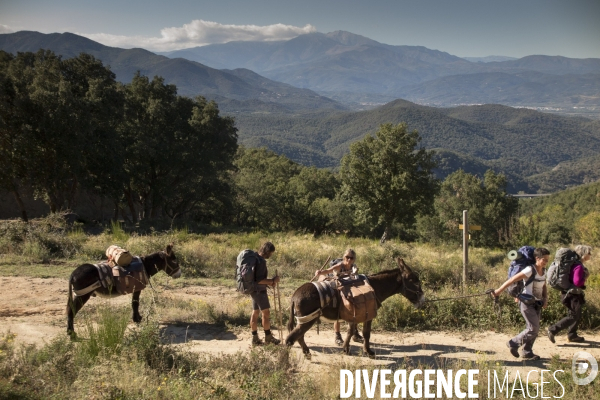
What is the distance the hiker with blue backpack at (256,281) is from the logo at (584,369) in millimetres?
4352

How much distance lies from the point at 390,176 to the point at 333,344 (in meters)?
19.8

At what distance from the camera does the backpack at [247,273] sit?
680cm

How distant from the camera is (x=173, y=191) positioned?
2781 cm

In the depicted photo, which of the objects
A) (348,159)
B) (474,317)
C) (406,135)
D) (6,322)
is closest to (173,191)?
(348,159)

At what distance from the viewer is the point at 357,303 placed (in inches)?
251

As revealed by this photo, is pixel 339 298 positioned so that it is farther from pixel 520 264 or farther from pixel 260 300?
pixel 520 264

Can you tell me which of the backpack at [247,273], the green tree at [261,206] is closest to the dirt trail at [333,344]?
the backpack at [247,273]

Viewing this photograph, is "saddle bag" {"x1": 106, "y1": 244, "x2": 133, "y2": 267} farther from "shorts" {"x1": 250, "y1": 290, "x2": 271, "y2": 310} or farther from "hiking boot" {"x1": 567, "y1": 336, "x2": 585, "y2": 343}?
"hiking boot" {"x1": 567, "y1": 336, "x2": 585, "y2": 343}

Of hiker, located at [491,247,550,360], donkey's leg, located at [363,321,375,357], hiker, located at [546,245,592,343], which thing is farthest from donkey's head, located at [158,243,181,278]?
hiker, located at [546,245,592,343]

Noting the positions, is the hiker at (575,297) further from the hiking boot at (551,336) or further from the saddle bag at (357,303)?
the saddle bag at (357,303)

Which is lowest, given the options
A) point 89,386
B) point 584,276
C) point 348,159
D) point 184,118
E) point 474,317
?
point 474,317

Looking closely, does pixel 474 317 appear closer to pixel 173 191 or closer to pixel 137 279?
pixel 137 279

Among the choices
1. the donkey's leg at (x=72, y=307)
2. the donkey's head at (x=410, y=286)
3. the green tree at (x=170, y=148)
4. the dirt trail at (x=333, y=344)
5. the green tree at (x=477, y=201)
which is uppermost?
the green tree at (x=170, y=148)

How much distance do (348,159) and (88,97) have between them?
51.0 ft
